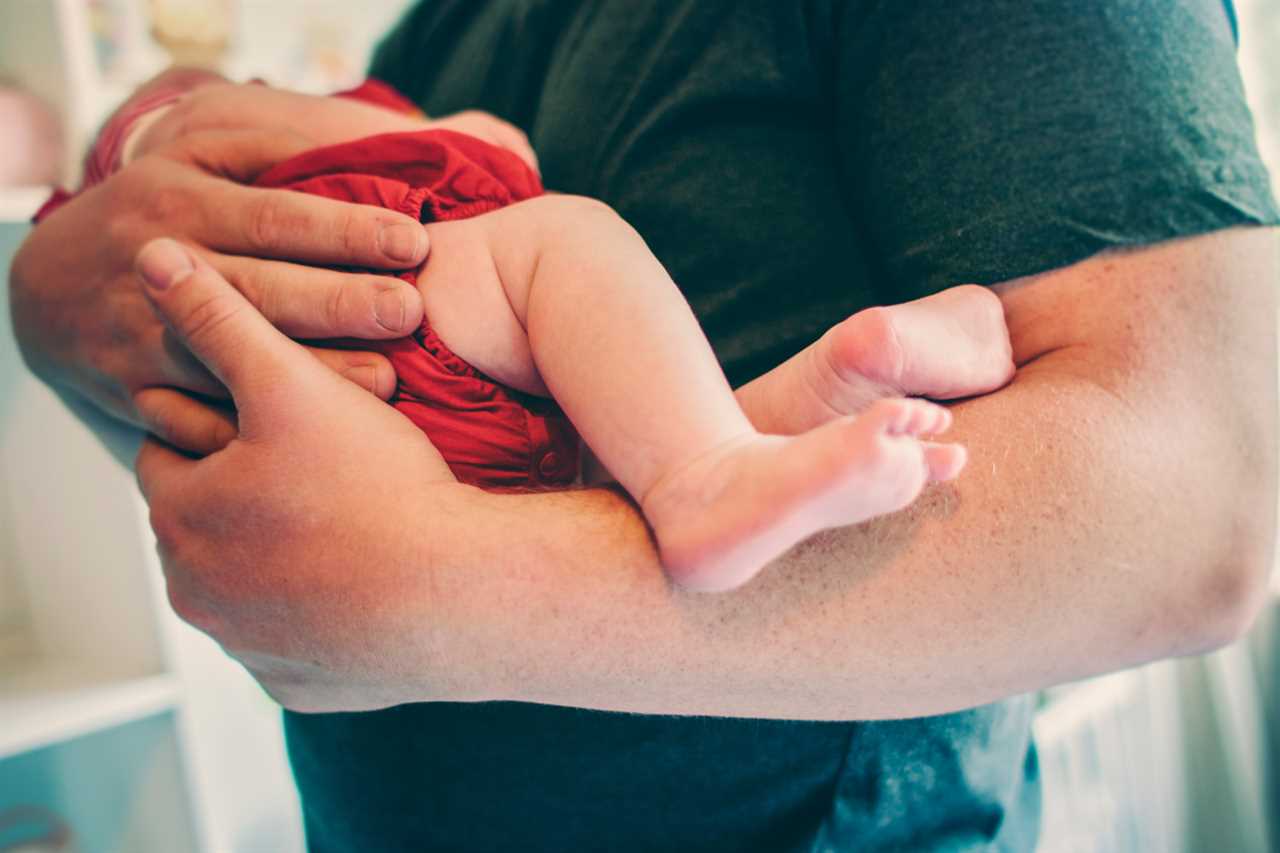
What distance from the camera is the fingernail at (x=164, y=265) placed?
511mm

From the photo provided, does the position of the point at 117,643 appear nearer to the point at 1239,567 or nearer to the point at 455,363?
the point at 455,363

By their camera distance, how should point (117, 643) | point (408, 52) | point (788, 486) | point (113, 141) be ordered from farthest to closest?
point (117, 643) → point (408, 52) → point (113, 141) → point (788, 486)

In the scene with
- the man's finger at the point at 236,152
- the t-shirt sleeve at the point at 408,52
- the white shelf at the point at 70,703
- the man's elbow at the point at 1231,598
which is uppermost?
the t-shirt sleeve at the point at 408,52

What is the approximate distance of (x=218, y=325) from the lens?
50cm

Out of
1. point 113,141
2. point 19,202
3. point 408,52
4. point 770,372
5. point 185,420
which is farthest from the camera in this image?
point 19,202

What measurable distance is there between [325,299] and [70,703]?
849mm

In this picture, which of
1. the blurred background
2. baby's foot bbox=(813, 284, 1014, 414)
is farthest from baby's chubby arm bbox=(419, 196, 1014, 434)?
the blurred background

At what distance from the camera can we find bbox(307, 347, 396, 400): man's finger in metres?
0.51

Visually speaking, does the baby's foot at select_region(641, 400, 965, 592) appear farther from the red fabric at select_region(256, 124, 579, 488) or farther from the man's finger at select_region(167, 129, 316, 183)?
the man's finger at select_region(167, 129, 316, 183)

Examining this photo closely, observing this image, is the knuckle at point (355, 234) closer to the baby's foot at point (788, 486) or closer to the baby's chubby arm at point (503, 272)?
the baby's chubby arm at point (503, 272)

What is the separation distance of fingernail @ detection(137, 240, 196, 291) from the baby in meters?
0.10

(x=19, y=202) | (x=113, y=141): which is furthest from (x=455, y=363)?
(x=19, y=202)

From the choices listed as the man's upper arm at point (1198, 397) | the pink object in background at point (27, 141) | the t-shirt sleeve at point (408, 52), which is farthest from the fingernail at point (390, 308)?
the pink object in background at point (27, 141)

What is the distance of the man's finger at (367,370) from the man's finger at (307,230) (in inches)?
2.2
